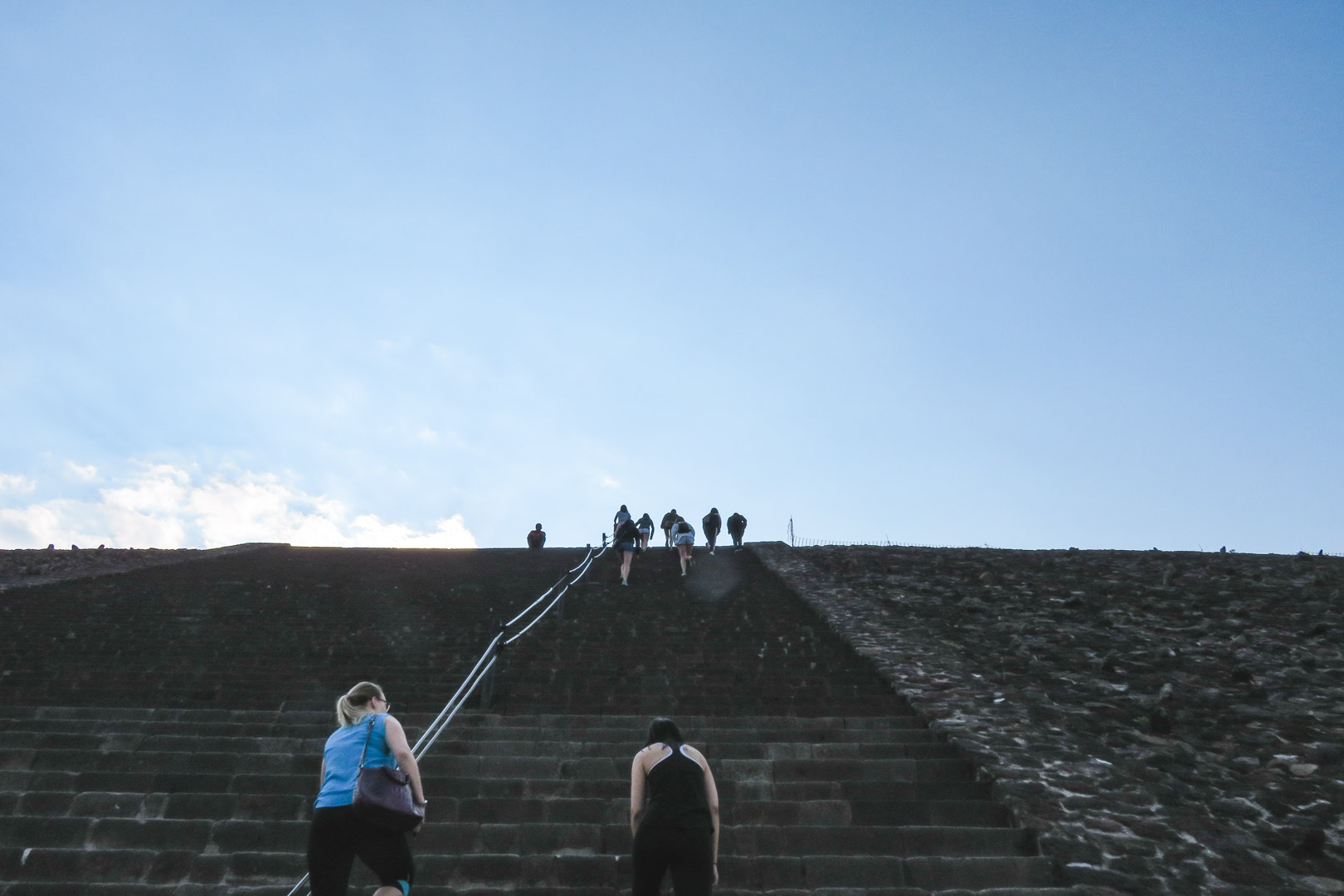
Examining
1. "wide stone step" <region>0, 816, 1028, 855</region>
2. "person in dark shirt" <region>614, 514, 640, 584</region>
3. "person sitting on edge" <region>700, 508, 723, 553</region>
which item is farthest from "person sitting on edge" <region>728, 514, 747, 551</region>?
"wide stone step" <region>0, 816, 1028, 855</region>

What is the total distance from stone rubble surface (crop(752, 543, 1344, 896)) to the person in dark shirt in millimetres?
2872

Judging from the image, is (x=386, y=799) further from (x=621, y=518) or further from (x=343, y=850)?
(x=621, y=518)

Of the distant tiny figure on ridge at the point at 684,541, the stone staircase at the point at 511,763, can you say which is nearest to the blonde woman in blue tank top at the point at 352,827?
the stone staircase at the point at 511,763

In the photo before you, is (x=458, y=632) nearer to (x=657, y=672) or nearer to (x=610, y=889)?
(x=657, y=672)

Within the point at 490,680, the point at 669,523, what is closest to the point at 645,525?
the point at 669,523

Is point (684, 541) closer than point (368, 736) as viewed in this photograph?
No

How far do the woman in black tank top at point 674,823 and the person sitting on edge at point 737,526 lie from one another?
14993 millimetres

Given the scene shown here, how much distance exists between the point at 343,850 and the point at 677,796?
1.45 m

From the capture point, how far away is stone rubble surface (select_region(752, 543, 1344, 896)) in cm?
472

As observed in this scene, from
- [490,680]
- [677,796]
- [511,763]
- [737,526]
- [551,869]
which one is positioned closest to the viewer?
[677,796]

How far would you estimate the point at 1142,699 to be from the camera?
23.8 feet

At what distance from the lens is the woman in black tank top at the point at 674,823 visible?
3.36 m

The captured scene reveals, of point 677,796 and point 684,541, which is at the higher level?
point 684,541

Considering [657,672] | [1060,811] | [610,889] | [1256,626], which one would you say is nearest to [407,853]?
[610,889]
